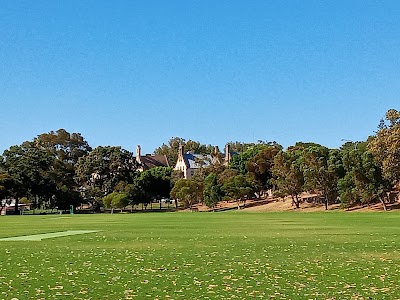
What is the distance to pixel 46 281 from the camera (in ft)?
46.7

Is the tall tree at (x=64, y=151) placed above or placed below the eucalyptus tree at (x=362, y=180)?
above

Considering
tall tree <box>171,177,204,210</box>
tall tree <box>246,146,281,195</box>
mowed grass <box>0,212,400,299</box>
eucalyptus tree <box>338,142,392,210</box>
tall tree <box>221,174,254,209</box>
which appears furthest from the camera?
tall tree <box>246,146,281,195</box>

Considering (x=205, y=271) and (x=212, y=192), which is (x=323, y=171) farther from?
(x=205, y=271)

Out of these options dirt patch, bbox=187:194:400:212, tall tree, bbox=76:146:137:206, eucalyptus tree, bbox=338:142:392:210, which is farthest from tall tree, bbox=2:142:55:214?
eucalyptus tree, bbox=338:142:392:210

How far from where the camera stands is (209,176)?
116 metres

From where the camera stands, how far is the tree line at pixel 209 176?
79.7 metres

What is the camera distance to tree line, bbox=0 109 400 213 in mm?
79688

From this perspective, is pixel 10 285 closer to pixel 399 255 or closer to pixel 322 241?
pixel 399 255

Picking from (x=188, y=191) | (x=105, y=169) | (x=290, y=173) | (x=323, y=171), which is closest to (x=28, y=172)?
(x=105, y=169)

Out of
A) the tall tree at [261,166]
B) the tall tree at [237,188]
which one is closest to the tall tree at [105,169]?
the tall tree at [261,166]

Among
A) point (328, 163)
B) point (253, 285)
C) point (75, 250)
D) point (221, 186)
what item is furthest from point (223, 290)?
point (221, 186)

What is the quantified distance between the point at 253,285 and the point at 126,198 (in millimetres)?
106392

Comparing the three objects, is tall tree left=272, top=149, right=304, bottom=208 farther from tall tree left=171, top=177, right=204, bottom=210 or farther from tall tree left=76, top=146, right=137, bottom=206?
tall tree left=76, top=146, right=137, bottom=206

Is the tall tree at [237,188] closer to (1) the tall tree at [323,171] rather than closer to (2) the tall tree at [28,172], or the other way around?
(1) the tall tree at [323,171]
